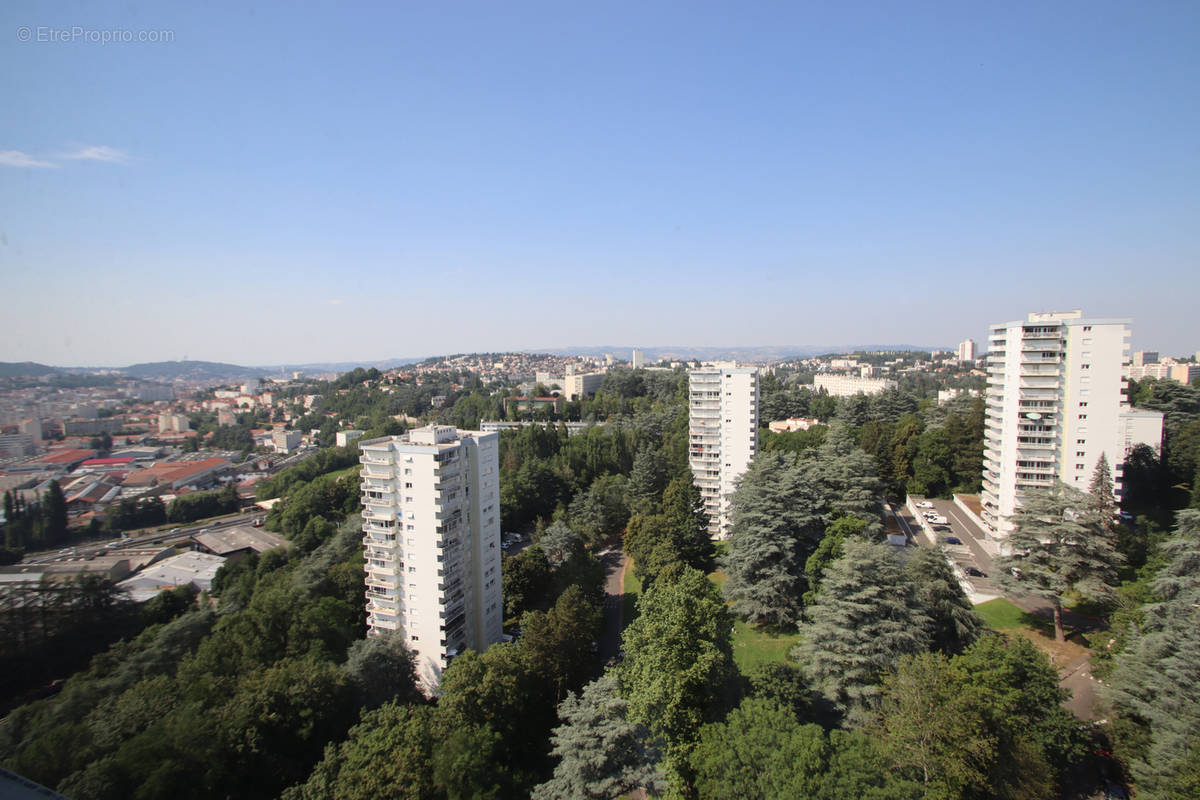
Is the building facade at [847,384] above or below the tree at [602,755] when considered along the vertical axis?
above

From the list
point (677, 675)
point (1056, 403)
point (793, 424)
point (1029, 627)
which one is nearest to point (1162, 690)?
point (1029, 627)

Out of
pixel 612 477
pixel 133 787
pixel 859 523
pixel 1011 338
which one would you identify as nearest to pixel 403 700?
pixel 133 787

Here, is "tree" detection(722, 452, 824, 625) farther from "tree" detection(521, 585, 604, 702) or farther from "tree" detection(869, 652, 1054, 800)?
"tree" detection(869, 652, 1054, 800)

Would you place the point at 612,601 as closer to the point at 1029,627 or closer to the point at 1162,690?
the point at 1029,627

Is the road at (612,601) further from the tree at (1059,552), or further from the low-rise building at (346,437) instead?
the low-rise building at (346,437)

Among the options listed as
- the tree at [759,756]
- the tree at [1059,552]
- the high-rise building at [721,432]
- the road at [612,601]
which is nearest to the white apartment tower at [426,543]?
the road at [612,601]

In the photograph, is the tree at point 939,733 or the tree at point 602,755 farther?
the tree at point 602,755

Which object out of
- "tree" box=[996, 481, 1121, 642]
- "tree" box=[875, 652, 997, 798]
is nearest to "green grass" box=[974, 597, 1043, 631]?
"tree" box=[996, 481, 1121, 642]
